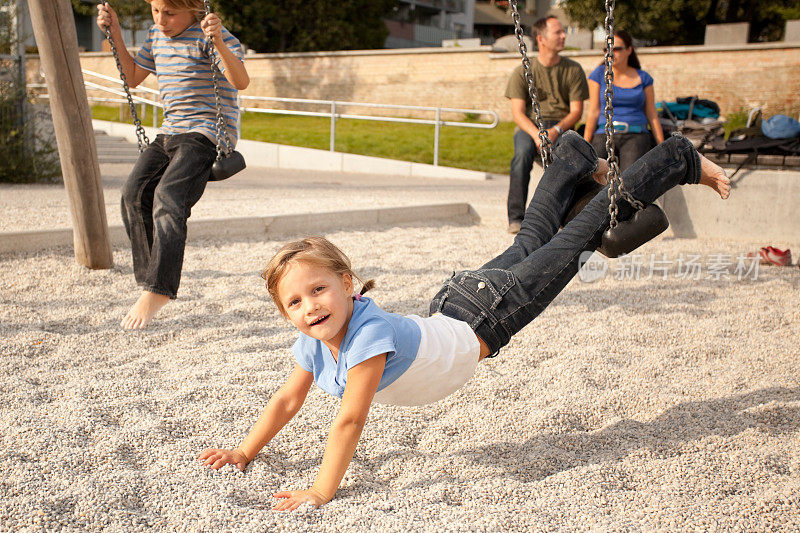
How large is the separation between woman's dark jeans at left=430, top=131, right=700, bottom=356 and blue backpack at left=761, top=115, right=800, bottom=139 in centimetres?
457

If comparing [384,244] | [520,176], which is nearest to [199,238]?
[384,244]

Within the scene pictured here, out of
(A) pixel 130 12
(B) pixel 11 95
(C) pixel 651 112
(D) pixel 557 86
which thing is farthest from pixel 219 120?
(A) pixel 130 12

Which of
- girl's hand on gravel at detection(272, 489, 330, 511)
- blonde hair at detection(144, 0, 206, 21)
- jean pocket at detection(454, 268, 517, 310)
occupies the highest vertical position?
blonde hair at detection(144, 0, 206, 21)

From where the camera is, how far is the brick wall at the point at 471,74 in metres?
17.9

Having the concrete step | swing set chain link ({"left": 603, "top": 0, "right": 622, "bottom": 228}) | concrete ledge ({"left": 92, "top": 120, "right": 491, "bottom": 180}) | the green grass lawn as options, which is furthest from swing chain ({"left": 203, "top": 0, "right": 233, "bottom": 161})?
the green grass lawn

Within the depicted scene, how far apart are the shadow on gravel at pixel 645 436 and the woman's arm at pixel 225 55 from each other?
2067 mm

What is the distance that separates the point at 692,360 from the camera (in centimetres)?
358

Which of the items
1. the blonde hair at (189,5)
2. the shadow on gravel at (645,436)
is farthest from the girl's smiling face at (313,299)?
the blonde hair at (189,5)

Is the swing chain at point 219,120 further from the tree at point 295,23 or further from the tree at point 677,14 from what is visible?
the tree at point 295,23

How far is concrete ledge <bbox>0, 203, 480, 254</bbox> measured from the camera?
523 centimetres

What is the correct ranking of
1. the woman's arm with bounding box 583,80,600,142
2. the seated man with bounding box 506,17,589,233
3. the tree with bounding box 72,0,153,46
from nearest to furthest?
the woman's arm with bounding box 583,80,600,142 → the seated man with bounding box 506,17,589,233 → the tree with bounding box 72,0,153,46

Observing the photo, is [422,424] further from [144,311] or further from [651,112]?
[651,112]

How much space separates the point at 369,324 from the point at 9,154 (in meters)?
7.98

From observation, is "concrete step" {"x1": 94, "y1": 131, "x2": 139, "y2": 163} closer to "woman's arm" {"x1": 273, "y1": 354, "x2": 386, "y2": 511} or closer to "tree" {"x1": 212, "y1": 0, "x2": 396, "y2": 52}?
"woman's arm" {"x1": 273, "y1": 354, "x2": 386, "y2": 511}
